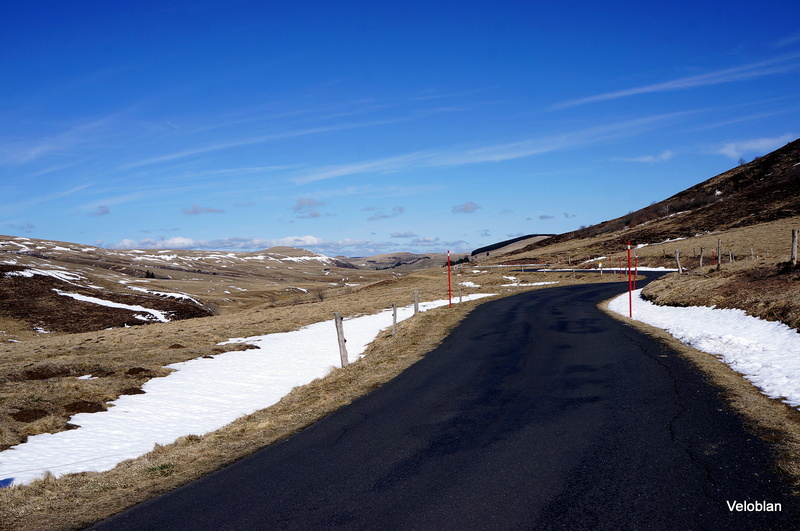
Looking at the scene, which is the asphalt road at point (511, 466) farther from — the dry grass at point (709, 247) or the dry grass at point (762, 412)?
the dry grass at point (709, 247)

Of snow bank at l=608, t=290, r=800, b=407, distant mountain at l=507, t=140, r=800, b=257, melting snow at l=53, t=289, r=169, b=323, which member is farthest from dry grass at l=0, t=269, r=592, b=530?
distant mountain at l=507, t=140, r=800, b=257

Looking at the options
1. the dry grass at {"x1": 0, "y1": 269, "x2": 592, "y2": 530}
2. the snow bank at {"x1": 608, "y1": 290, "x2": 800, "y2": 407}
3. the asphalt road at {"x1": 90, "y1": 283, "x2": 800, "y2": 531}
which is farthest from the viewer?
the snow bank at {"x1": 608, "y1": 290, "x2": 800, "y2": 407}

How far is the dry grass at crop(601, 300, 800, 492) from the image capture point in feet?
22.2

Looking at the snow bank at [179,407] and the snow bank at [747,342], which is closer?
the snow bank at [179,407]

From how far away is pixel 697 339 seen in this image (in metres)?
16.6

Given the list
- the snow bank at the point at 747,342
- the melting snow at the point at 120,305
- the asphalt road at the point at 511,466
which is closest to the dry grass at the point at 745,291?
the snow bank at the point at 747,342

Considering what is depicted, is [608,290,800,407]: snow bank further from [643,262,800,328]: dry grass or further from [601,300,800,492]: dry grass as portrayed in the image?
[643,262,800,328]: dry grass

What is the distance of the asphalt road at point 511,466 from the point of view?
18.7 feet

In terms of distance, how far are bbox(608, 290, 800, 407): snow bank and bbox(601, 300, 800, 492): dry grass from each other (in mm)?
323

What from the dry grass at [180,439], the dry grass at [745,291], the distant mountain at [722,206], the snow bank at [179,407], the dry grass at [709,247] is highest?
the distant mountain at [722,206]

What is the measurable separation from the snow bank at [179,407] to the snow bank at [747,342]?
1227 centimetres

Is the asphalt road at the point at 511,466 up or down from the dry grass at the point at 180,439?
up

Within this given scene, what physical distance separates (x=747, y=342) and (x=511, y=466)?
37.3 ft

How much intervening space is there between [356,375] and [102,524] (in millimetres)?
9637
